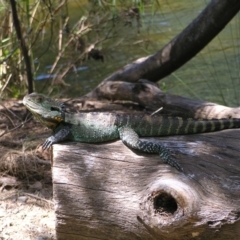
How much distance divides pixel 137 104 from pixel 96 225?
2.99 metres

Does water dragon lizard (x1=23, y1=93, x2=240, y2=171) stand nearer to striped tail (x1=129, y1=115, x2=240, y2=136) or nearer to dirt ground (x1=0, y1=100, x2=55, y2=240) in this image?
striped tail (x1=129, y1=115, x2=240, y2=136)

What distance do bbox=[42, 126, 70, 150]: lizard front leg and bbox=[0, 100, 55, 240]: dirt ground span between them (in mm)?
753

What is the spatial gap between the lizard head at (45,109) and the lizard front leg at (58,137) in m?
0.12

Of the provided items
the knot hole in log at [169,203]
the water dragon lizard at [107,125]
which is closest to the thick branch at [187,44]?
the water dragon lizard at [107,125]

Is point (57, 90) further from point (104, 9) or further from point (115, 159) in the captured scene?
point (115, 159)

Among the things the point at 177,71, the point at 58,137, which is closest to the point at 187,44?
the point at 58,137

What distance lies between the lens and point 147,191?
3504mm

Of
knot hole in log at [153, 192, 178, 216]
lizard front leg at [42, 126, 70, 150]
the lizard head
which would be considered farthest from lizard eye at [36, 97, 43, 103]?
knot hole in log at [153, 192, 178, 216]

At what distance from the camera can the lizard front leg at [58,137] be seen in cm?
411

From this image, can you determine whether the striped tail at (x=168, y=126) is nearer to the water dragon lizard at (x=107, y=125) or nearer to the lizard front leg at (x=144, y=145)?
the water dragon lizard at (x=107, y=125)

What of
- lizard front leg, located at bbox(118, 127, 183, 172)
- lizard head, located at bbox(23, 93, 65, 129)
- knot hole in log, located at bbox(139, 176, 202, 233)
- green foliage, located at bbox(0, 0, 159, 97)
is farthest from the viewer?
green foliage, located at bbox(0, 0, 159, 97)

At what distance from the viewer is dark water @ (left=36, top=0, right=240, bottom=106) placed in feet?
28.2

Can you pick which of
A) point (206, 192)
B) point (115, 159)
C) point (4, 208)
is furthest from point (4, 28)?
point (206, 192)

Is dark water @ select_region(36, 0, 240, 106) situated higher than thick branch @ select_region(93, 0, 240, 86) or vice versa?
thick branch @ select_region(93, 0, 240, 86)
